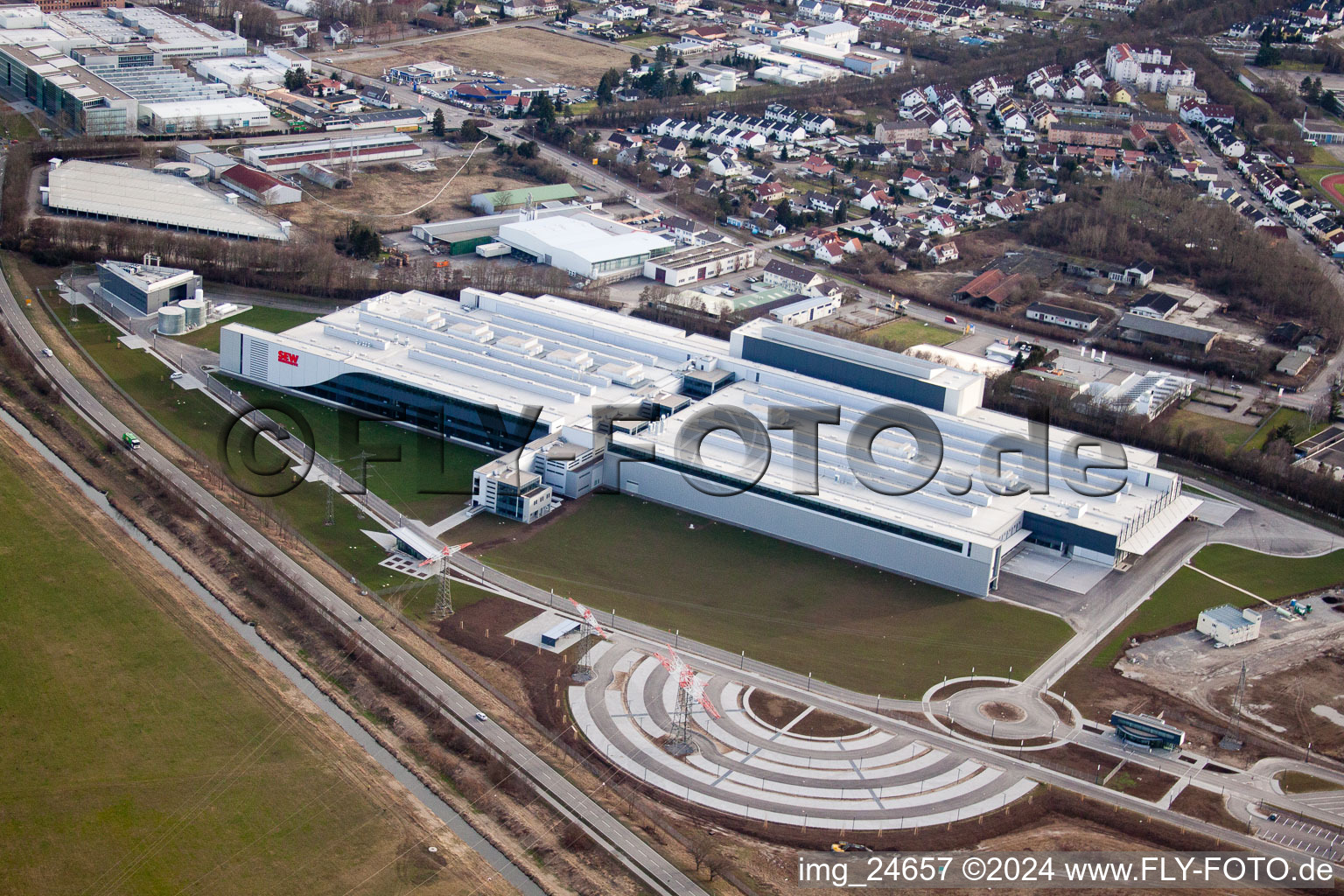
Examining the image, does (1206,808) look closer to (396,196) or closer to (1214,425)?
(1214,425)

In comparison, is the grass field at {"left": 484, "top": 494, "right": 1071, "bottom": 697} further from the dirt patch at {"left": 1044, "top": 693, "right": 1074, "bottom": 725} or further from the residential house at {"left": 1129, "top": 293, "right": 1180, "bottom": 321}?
the residential house at {"left": 1129, "top": 293, "right": 1180, "bottom": 321}

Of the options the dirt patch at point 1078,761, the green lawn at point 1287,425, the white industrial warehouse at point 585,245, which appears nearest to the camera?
the dirt patch at point 1078,761

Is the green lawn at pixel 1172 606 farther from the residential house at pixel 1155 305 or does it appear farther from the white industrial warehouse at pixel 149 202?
the white industrial warehouse at pixel 149 202

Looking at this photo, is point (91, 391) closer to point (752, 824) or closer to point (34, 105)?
point (752, 824)

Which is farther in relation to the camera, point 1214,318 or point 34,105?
point 34,105

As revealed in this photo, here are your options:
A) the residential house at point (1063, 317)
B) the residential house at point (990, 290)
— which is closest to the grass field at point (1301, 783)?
the residential house at point (1063, 317)

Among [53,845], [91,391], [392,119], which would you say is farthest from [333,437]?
[392,119]
